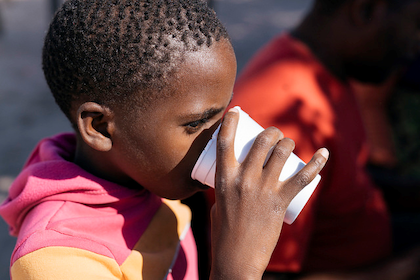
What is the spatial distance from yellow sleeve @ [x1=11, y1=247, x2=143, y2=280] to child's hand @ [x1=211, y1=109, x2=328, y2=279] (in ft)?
1.15

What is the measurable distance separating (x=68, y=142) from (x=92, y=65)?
517 mm

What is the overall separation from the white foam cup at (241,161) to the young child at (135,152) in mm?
45

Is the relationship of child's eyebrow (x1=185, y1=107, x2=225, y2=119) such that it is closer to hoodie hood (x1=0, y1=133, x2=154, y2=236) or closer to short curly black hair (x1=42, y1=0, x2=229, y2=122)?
short curly black hair (x1=42, y1=0, x2=229, y2=122)

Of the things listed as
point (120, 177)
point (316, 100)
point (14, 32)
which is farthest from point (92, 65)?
point (14, 32)

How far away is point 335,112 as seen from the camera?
221 cm

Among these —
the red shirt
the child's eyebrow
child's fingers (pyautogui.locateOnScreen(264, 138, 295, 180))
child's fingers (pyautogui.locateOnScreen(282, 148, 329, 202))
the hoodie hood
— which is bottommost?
the red shirt

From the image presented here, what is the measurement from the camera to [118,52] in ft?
3.97

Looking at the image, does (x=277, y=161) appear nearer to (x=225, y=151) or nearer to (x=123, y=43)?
(x=225, y=151)

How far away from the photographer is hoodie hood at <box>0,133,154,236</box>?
4.24 feet

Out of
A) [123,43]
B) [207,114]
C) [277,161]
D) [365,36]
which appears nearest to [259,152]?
[277,161]

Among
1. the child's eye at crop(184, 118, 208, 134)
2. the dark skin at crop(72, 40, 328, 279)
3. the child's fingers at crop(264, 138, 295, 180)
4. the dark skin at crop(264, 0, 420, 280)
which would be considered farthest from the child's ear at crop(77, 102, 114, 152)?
the dark skin at crop(264, 0, 420, 280)

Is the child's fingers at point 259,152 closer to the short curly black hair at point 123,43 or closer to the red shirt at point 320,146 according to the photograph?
the short curly black hair at point 123,43

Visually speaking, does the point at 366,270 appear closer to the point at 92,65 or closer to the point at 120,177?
the point at 120,177

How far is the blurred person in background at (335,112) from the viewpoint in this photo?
1998 millimetres
